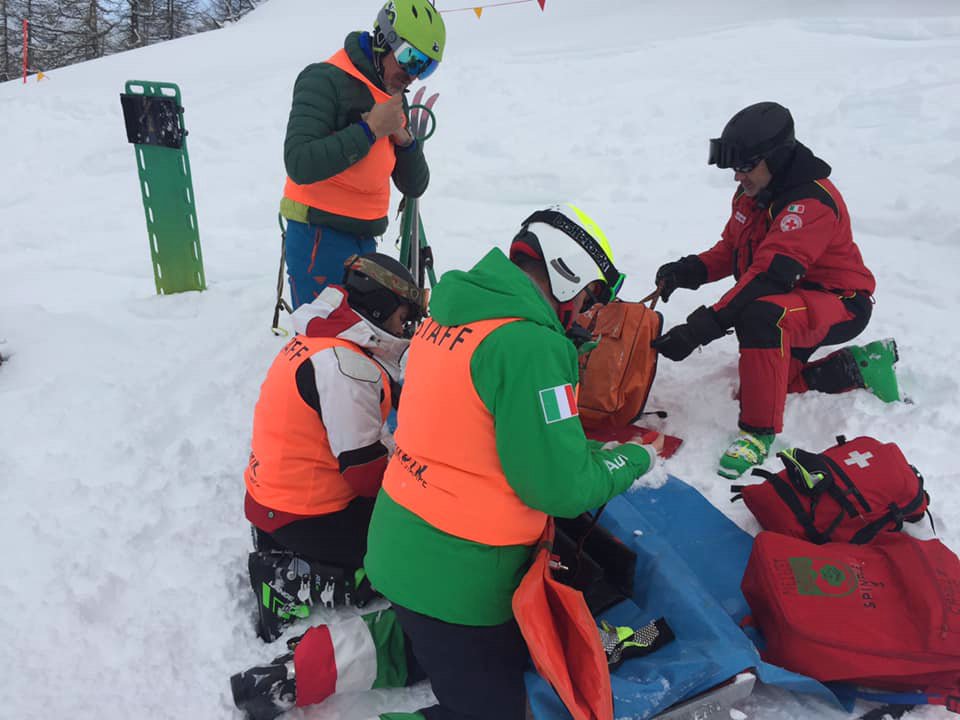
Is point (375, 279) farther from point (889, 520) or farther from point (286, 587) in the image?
point (889, 520)

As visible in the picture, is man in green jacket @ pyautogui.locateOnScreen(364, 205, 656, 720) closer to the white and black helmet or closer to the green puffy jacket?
the white and black helmet

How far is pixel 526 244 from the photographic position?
1.91m

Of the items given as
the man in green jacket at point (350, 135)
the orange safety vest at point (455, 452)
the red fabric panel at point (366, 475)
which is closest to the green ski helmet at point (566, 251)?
the orange safety vest at point (455, 452)

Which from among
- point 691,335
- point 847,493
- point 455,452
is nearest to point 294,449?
point 455,452

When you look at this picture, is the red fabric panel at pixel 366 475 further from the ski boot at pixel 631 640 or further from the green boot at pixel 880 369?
the green boot at pixel 880 369

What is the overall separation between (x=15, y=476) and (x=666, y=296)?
3361 mm

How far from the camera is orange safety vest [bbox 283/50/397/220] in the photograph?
3227 millimetres

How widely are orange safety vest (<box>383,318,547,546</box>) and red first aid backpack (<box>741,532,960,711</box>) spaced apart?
35.4 inches

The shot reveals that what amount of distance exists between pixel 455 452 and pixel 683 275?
8.07ft

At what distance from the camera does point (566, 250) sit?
1.87 m

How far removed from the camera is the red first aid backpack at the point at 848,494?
248 cm

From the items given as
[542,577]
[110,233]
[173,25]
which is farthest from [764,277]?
[173,25]

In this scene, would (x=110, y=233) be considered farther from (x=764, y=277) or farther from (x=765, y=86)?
(x=765, y=86)

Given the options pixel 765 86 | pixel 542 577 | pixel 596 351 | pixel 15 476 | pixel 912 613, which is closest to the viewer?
pixel 542 577
